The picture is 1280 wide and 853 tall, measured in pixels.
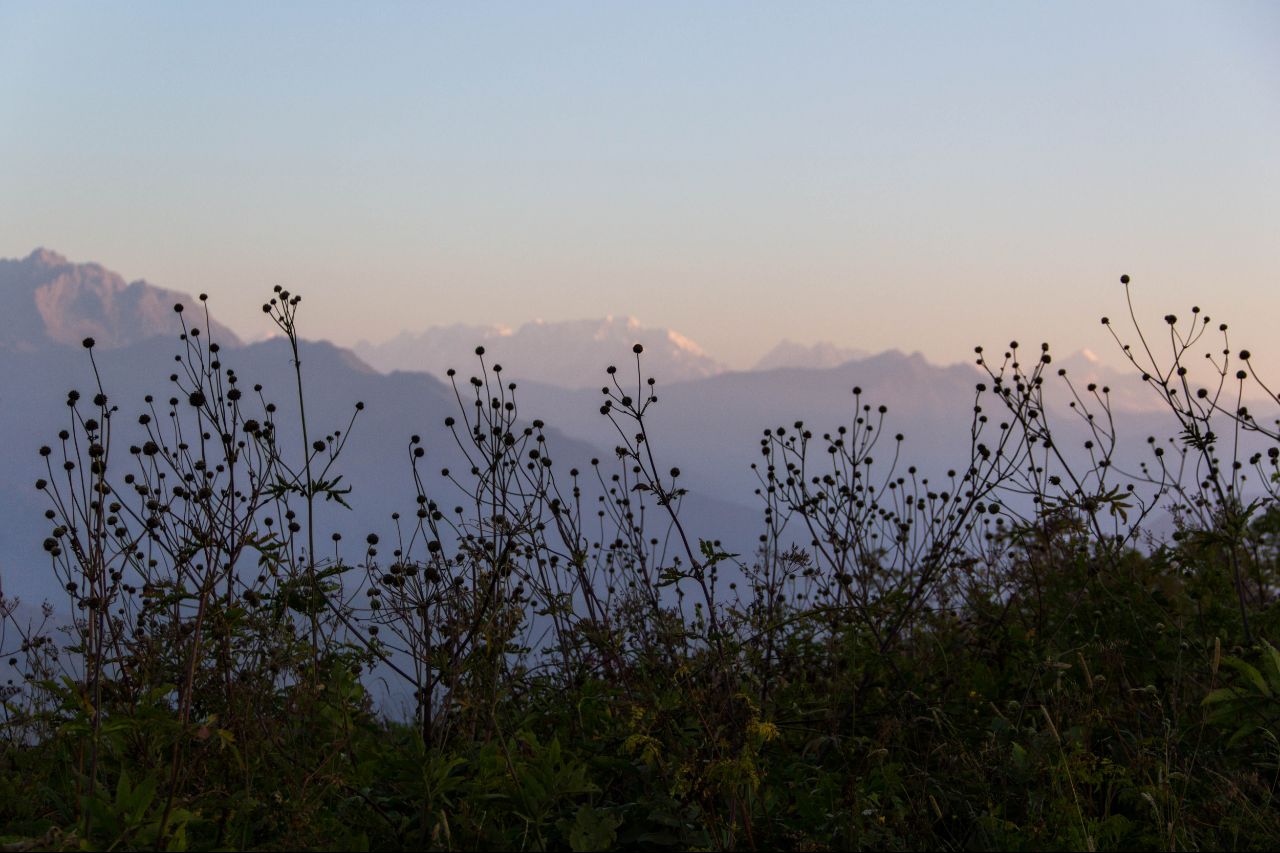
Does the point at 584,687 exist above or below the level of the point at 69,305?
below

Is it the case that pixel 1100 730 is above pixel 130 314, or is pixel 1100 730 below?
below

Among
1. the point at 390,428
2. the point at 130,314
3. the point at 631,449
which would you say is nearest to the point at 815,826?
the point at 631,449

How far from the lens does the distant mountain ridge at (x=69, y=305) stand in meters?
161

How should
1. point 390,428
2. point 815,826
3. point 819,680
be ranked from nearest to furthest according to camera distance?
point 815,826 → point 819,680 → point 390,428

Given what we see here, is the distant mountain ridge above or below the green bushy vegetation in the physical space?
above

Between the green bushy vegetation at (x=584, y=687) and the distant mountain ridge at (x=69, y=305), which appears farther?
the distant mountain ridge at (x=69, y=305)

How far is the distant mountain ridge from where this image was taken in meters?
161

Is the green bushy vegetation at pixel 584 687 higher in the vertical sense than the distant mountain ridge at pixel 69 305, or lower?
lower

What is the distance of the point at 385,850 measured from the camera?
3.70 m

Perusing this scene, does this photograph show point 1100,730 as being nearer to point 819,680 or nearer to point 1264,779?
point 1264,779

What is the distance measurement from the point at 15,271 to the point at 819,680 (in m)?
206

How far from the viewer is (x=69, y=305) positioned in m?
175

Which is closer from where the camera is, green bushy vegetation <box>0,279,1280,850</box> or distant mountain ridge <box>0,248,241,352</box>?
green bushy vegetation <box>0,279,1280,850</box>

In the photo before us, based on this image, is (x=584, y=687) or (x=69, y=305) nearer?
(x=584, y=687)
